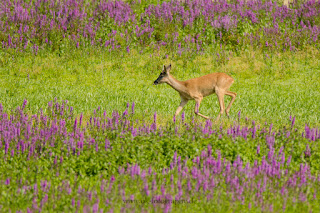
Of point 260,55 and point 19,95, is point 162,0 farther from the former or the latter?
point 19,95

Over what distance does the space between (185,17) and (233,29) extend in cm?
187

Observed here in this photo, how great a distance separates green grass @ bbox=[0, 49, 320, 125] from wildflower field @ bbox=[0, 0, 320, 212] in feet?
0.16

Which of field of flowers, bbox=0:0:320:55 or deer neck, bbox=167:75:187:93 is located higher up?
field of flowers, bbox=0:0:320:55

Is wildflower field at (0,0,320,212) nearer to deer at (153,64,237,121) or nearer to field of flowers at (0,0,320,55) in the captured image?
field of flowers at (0,0,320,55)

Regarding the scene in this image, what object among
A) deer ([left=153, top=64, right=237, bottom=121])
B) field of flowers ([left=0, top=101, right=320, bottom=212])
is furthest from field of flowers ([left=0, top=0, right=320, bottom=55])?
field of flowers ([left=0, top=101, right=320, bottom=212])

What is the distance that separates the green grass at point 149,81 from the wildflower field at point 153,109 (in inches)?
1.9

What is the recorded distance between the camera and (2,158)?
7.88 m

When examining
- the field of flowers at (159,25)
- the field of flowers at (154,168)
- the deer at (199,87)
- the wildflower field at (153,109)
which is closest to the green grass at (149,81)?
the wildflower field at (153,109)

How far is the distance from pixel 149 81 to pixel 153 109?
4039 mm

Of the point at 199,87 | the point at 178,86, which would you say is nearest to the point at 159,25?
the point at 178,86

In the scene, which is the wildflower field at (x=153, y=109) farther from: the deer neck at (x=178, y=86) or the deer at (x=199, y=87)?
the deer neck at (x=178, y=86)

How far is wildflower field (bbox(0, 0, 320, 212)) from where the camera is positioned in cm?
668

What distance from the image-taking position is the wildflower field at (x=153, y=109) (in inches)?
263

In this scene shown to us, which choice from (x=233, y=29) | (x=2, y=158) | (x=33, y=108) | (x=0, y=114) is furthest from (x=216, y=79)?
(x=233, y=29)
